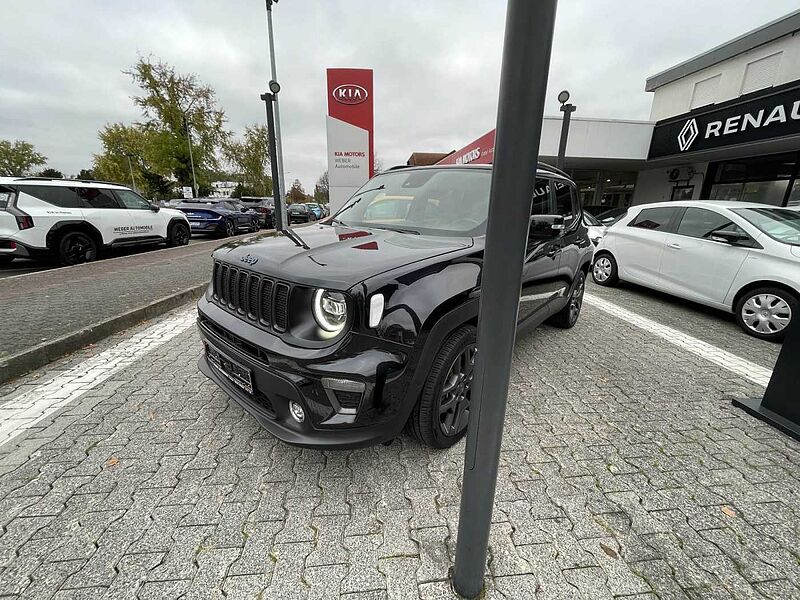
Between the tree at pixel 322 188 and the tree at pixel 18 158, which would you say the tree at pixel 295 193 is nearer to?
the tree at pixel 322 188

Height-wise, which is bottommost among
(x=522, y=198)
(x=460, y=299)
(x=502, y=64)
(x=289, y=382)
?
(x=289, y=382)

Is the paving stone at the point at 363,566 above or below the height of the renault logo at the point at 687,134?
below

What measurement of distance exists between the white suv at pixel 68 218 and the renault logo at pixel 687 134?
1663cm

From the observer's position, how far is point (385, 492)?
2.03 metres

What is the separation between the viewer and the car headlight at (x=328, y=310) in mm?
1778

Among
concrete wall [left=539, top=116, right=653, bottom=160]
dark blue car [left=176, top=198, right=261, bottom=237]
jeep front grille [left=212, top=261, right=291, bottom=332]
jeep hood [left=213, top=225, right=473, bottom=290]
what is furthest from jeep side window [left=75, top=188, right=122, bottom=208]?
concrete wall [left=539, top=116, right=653, bottom=160]

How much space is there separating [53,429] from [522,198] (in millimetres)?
3359

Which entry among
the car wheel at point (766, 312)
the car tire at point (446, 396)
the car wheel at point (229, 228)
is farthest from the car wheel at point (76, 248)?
the car wheel at point (766, 312)

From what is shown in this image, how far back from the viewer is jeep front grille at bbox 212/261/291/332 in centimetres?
190

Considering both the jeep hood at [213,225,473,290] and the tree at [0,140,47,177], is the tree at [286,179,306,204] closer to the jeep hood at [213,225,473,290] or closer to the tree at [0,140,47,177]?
the tree at [0,140,47,177]

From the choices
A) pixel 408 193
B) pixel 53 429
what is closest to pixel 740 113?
pixel 408 193

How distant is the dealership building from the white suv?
34.7ft

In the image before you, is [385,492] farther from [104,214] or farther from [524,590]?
[104,214]

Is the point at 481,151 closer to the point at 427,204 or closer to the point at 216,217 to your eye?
the point at 216,217
